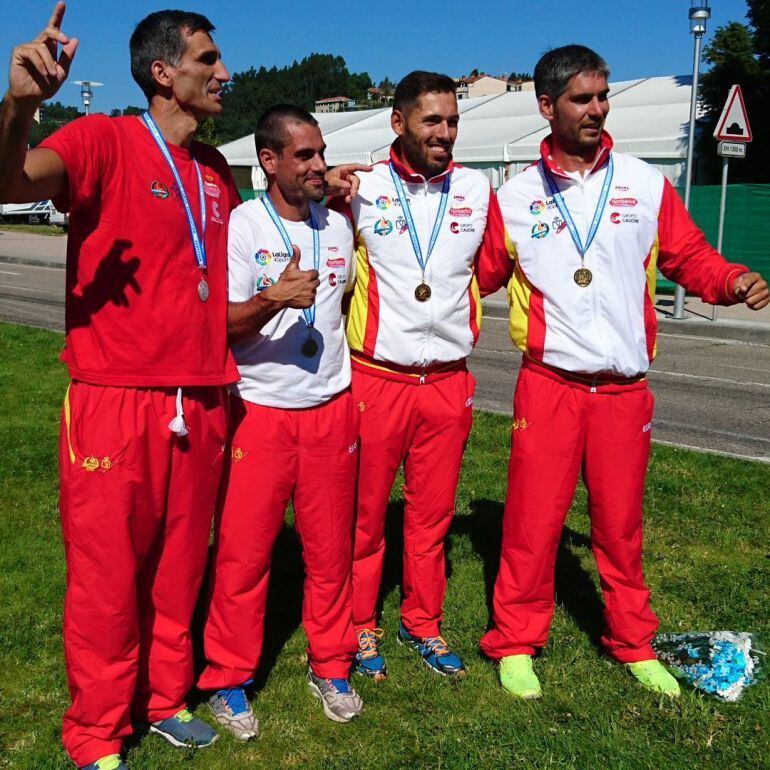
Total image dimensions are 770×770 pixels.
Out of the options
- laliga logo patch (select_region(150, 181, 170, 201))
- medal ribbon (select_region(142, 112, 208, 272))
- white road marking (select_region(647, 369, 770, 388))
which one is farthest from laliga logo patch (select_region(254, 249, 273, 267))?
white road marking (select_region(647, 369, 770, 388))

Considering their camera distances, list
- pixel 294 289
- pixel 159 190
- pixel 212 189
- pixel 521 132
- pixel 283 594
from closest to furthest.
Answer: pixel 159 190 < pixel 294 289 < pixel 212 189 < pixel 283 594 < pixel 521 132

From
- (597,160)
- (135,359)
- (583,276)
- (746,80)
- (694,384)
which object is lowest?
(694,384)

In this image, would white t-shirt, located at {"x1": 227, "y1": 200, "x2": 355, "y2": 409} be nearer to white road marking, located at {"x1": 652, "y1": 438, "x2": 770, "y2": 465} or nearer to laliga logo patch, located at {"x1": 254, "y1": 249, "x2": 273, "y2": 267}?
laliga logo patch, located at {"x1": 254, "y1": 249, "x2": 273, "y2": 267}

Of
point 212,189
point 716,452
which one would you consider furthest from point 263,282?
point 716,452

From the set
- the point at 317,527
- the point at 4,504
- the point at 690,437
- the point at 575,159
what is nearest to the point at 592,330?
the point at 575,159

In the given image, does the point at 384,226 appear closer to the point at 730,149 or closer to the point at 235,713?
the point at 235,713

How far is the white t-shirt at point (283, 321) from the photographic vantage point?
351cm

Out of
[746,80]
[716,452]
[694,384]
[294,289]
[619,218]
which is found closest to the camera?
[294,289]

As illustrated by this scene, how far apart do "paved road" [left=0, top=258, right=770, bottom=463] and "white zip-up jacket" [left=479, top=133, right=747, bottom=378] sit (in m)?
4.07

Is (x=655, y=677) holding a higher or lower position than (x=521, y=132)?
lower

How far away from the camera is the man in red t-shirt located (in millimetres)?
3094

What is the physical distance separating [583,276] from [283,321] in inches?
50.8

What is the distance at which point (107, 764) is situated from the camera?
324cm

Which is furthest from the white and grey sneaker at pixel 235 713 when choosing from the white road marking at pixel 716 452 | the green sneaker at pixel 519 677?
the white road marking at pixel 716 452
